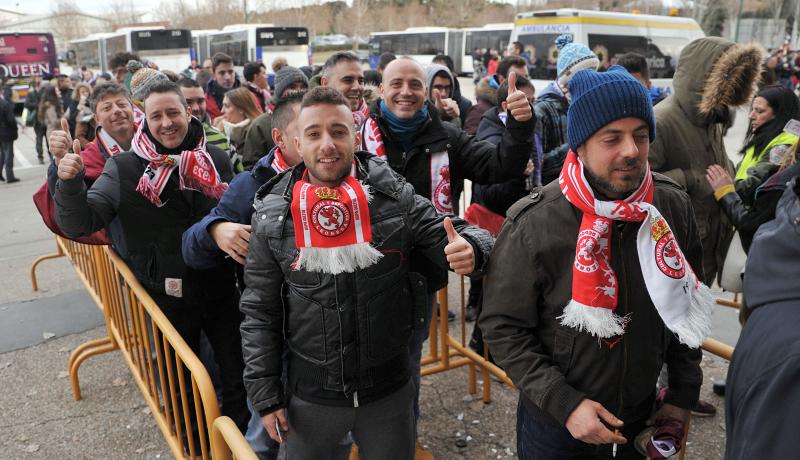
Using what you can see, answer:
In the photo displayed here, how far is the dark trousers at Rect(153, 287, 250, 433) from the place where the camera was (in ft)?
10.7

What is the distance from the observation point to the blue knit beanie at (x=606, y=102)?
70.4 inches

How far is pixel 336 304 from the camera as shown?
2.10 meters

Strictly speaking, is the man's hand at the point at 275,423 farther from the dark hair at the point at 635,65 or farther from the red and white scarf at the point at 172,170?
the dark hair at the point at 635,65

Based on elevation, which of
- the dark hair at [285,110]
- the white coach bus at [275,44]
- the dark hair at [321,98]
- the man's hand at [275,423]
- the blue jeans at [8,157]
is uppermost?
the white coach bus at [275,44]

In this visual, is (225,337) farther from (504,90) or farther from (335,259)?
(504,90)

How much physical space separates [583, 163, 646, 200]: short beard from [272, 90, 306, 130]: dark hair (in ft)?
4.60

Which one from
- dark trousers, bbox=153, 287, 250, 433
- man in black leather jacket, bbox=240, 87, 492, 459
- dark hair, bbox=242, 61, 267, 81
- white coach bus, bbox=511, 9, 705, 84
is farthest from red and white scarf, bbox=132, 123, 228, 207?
white coach bus, bbox=511, 9, 705, 84

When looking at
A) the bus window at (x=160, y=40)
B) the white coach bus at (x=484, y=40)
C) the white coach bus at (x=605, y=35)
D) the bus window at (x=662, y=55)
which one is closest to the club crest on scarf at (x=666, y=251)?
the white coach bus at (x=605, y=35)

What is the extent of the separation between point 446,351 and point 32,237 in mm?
7161

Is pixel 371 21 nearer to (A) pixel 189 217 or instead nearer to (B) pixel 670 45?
(B) pixel 670 45

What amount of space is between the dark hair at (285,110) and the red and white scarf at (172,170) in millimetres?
559

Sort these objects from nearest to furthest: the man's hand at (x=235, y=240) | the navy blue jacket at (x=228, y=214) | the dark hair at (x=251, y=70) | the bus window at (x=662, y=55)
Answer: the man's hand at (x=235, y=240)
the navy blue jacket at (x=228, y=214)
the dark hair at (x=251, y=70)
the bus window at (x=662, y=55)

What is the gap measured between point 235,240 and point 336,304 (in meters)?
0.54

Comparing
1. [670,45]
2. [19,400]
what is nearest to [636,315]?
[19,400]
